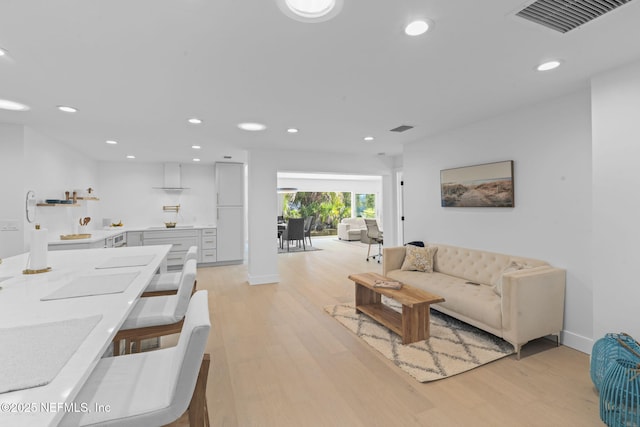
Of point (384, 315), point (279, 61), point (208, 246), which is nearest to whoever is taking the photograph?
point (279, 61)

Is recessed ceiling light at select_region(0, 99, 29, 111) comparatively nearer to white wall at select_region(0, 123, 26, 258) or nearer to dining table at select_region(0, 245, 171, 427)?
white wall at select_region(0, 123, 26, 258)

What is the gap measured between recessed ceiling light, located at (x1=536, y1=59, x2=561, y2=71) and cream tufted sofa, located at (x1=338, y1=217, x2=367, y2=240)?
8420mm

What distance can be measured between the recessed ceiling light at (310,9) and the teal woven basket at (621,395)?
2.55 meters

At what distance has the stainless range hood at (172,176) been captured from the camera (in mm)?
6246

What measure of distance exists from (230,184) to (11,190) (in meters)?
3.41

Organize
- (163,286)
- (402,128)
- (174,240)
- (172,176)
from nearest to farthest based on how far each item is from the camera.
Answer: (163,286), (402,128), (174,240), (172,176)

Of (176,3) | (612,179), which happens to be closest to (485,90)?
(612,179)

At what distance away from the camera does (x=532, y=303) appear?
2498 mm

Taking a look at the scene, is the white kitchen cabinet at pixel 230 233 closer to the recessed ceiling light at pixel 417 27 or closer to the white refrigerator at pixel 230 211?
the white refrigerator at pixel 230 211

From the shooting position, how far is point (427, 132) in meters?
4.00

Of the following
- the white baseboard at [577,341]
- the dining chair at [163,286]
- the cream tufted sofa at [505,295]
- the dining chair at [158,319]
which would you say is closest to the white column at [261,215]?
the dining chair at [163,286]

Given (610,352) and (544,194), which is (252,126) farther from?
(610,352)

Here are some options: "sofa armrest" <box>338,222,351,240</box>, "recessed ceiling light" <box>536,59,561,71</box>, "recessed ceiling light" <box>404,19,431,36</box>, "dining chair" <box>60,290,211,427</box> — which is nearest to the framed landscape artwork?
"recessed ceiling light" <box>536,59,561,71</box>

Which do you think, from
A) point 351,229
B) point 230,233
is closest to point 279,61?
point 230,233
